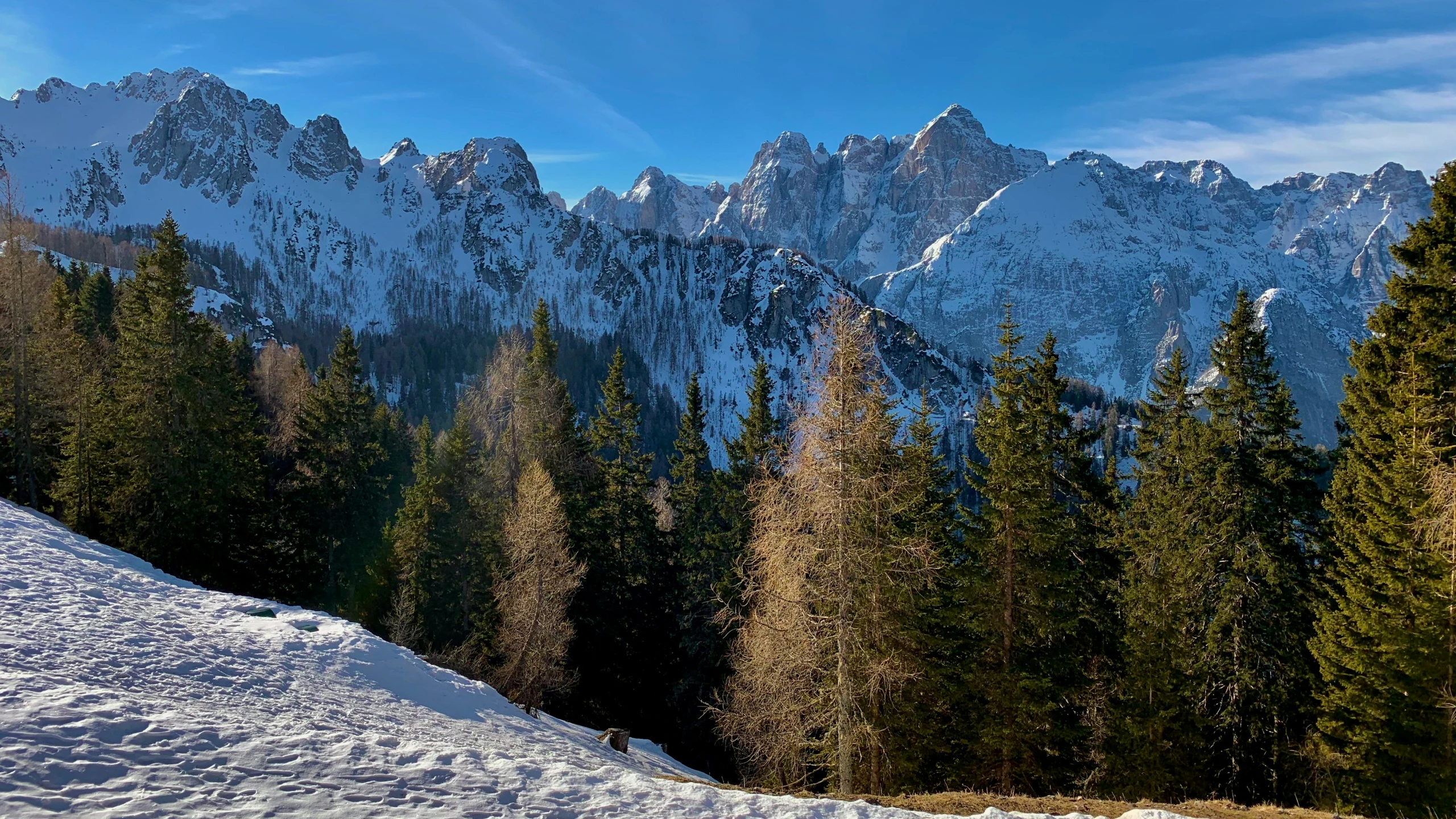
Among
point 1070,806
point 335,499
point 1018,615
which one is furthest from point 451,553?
point 1070,806

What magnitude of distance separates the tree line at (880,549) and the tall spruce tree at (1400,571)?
0.09 m

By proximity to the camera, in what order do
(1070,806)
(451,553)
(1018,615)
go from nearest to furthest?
(1070,806) → (1018,615) → (451,553)

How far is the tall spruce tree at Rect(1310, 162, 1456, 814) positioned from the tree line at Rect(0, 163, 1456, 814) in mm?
88

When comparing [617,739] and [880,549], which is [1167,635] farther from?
[617,739]

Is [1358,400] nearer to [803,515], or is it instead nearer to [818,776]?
[803,515]

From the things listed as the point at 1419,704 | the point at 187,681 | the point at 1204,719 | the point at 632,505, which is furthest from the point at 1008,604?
the point at 632,505

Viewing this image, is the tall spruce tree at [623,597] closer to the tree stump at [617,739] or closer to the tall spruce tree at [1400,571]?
the tree stump at [617,739]

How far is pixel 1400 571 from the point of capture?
17.4m

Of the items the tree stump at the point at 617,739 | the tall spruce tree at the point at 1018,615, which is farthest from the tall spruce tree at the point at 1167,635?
the tree stump at the point at 617,739

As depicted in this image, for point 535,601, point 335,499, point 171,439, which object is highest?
point 171,439

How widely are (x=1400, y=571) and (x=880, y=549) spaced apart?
42.4 feet

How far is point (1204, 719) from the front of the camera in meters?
19.7

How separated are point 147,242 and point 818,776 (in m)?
243

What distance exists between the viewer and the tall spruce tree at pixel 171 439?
26.5 m
